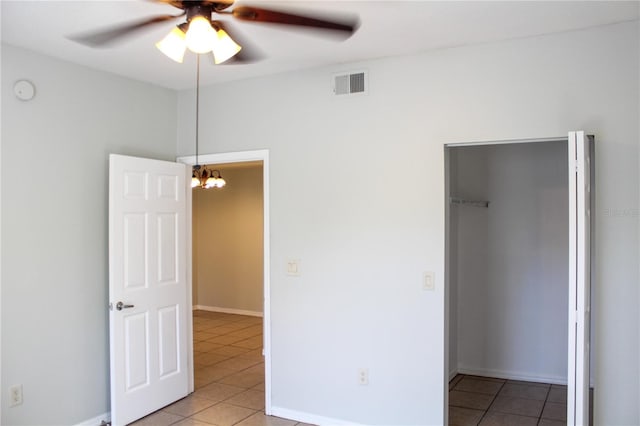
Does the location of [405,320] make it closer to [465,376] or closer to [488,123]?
[488,123]

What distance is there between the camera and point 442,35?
3.16 metres

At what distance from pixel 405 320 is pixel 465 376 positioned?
1.91m

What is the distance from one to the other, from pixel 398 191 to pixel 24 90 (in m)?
2.56

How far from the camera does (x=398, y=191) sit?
3553 mm

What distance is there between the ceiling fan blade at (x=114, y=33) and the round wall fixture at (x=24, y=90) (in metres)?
1.36

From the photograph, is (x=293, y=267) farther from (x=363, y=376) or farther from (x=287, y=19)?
(x=287, y=19)

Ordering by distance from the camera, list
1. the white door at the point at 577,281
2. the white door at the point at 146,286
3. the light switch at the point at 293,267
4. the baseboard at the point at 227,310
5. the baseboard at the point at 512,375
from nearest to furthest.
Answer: the white door at the point at 577,281 → the white door at the point at 146,286 → the light switch at the point at 293,267 → the baseboard at the point at 512,375 → the baseboard at the point at 227,310

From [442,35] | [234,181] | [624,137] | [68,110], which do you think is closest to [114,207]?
[68,110]

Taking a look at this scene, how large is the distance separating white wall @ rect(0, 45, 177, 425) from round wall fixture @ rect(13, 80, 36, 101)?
33 mm

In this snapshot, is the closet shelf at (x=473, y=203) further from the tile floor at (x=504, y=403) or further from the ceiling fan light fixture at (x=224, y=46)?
the ceiling fan light fixture at (x=224, y=46)

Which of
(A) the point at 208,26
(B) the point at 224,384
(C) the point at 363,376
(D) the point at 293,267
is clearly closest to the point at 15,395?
(B) the point at 224,384

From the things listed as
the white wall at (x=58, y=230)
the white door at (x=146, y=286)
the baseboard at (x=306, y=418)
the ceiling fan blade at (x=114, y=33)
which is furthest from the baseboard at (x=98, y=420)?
the ceiling fan blade at (x=114, y=33)

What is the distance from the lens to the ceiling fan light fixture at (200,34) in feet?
6.37

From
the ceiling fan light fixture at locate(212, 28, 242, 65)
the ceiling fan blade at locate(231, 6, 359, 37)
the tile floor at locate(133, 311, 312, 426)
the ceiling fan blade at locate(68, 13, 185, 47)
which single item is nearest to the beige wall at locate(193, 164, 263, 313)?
the tile floor at locate(133, 311, 312, 426)
